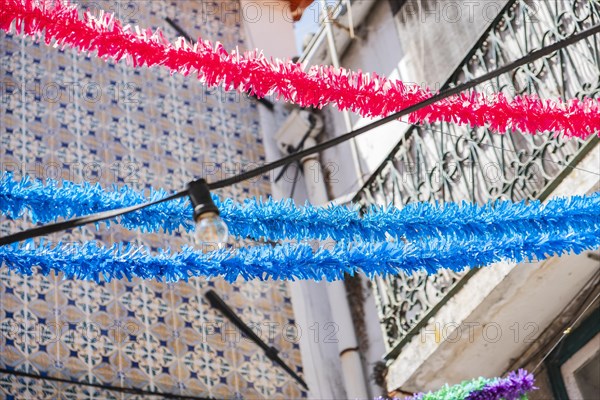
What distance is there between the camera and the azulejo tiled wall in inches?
248

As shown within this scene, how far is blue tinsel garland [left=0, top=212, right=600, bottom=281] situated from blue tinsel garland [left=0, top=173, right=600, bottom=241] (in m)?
0.04

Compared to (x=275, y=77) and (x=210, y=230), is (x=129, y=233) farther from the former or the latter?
(x=210, y=230)

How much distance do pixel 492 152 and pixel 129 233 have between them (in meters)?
2.23

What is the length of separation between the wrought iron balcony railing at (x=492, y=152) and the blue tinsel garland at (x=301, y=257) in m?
1.29

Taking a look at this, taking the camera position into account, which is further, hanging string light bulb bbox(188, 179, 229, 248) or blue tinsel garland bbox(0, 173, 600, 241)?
blue tinsel garland bbox(0, 173, 600, 241)

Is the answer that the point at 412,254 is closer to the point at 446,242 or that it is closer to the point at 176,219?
the point at 446,242

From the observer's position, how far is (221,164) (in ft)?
25.4

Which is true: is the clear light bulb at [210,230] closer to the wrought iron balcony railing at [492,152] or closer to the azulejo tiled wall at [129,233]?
the wrought iron balcony railing at [492,152]

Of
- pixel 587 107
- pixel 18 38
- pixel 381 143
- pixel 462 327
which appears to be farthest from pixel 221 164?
pixel 587 107

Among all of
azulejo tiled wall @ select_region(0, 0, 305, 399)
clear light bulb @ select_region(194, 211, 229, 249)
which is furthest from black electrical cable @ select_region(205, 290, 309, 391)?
clear light bulb @ select_region(194, 211, 229, 249)

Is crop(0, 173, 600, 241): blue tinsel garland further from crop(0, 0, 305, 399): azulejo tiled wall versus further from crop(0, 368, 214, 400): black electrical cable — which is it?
crop(0, 0, 305, 399): azulejo tiled wall

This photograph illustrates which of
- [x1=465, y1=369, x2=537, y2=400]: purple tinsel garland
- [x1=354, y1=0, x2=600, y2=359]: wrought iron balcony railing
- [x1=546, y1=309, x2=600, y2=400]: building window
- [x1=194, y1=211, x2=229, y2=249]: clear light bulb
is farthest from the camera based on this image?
[x1=546, y1=309, x2=600, y2=400]: building window

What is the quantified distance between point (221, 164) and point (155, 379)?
1834 mm

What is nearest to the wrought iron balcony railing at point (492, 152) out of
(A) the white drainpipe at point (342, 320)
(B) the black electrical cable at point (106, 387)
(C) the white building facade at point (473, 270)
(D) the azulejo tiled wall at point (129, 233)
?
(C) the white building facade at point (473, 270)
